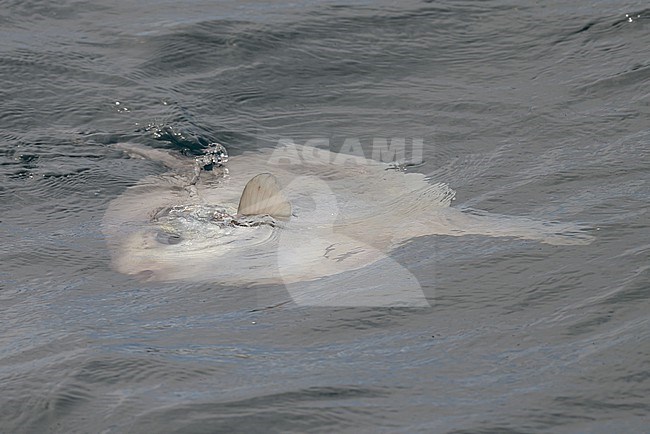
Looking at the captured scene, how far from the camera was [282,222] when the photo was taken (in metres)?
5.95

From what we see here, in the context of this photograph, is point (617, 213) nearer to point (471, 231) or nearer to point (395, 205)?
point (471, 231)

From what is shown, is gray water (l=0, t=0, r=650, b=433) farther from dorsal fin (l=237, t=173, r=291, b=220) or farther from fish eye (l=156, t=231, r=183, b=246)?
dorsal fin (l=237, t=173, r=291, b=220)

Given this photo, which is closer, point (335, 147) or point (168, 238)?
point (168, 238)

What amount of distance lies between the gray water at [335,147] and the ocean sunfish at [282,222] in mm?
135

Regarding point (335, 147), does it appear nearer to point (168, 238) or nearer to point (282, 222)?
point (282, 222)

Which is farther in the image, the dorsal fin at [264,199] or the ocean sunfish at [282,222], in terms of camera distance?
the dorsal fin at [264,199]

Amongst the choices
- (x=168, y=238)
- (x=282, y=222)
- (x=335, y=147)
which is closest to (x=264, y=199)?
(x=282, y=222)

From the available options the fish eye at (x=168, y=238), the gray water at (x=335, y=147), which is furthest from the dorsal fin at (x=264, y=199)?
the gray water at (x=335, y=147)

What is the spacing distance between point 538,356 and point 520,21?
17.6 ft

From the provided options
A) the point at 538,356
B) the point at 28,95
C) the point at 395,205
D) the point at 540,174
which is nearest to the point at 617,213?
the point at 540,174

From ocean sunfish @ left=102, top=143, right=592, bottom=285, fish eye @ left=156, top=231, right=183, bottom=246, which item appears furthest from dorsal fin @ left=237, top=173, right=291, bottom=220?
fish eye @ left=156, top=231, right=183, bottom=246

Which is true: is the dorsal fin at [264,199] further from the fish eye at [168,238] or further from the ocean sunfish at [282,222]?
the fish eye at [168,238]

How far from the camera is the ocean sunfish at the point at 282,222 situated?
5.52 metres

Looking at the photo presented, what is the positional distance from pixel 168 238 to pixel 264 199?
0.61m
